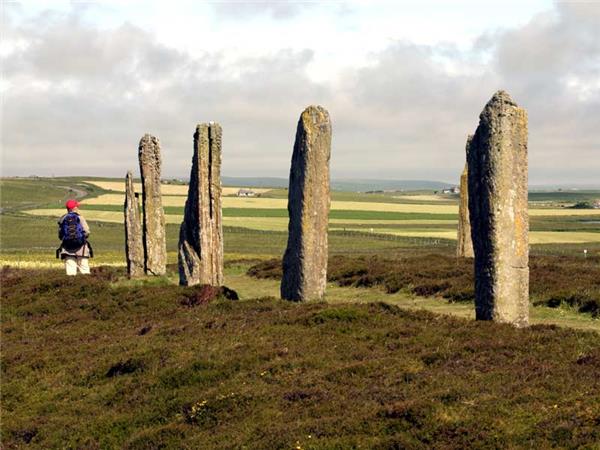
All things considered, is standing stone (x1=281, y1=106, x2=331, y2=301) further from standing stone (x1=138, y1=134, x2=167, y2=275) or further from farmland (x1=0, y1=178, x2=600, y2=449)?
standing stone (x1=138, y1=134, x2=167, y2=275)

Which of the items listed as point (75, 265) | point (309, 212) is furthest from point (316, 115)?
point (75, 265)

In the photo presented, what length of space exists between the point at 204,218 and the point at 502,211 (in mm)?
13152

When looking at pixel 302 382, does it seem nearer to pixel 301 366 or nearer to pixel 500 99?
pixel 301 366

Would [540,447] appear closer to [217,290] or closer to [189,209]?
[217,290]

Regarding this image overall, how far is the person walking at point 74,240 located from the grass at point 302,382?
25.2 ft

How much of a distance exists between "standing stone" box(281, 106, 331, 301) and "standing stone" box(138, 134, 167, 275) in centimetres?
1090

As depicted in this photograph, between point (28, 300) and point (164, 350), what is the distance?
1193 centimetres

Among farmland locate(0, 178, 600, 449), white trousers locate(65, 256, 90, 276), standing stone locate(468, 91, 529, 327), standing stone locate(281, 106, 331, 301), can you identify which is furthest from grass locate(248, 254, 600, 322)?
white trousers locate(65, 256, 90, 276)

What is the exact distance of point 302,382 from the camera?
15.7 metres

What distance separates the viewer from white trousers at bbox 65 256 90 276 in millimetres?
32812

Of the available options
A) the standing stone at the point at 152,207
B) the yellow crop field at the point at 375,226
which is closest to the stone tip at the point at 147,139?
the standing stone at the point at 152,207

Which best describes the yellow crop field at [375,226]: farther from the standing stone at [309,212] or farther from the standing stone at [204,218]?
the standing stone at [309,212]

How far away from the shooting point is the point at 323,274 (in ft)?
79.9

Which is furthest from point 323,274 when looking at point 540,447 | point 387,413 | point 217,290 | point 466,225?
point 466,225
